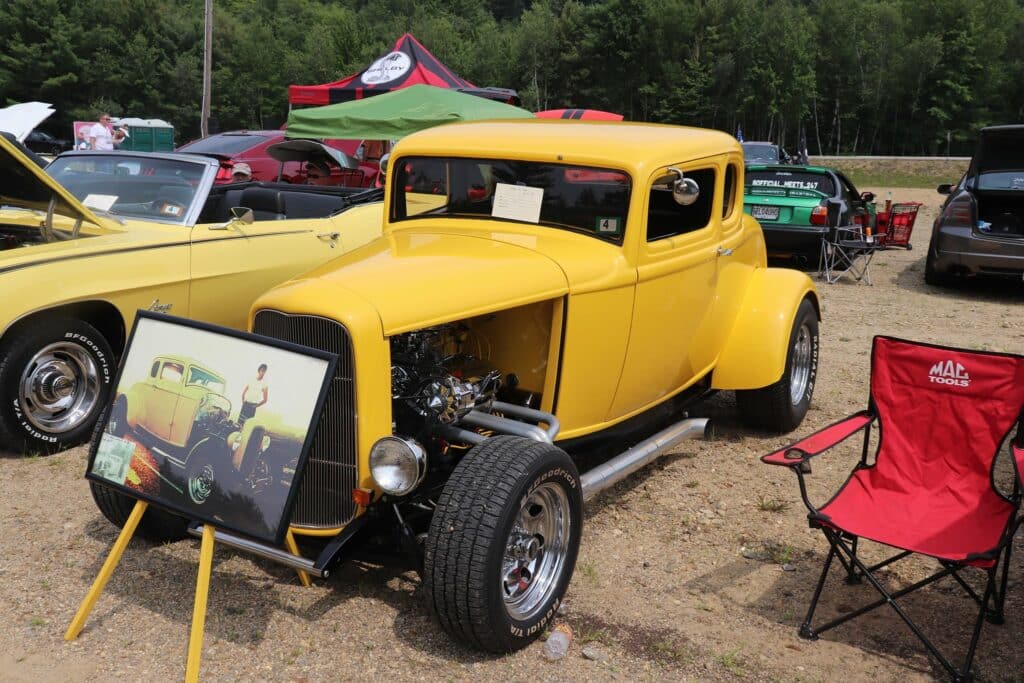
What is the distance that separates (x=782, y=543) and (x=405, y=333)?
2.07 metres

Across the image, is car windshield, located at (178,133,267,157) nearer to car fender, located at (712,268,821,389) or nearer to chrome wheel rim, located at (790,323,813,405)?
chrome wheel rim, located at (790,323,813,405)

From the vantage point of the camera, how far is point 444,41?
75.3m

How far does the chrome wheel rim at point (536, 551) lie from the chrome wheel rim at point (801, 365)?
275cm

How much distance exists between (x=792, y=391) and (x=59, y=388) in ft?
14.3

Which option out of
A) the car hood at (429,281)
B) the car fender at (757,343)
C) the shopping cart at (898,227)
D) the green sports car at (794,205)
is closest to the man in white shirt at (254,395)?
the car hood at (429,281)

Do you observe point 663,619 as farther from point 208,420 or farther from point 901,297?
point 901,297

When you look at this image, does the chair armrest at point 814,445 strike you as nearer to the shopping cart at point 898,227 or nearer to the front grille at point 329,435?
the front grille at point 329,435

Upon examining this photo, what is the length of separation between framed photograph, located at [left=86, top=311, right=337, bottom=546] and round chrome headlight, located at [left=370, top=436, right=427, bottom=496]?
276mm

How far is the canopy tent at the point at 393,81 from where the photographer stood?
17.7m

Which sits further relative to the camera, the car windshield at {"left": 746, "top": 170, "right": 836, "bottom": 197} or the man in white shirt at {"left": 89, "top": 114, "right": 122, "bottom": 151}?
the man in white shirt at {"left": 89, "top": 114, "right": 122, "bottom": 151}

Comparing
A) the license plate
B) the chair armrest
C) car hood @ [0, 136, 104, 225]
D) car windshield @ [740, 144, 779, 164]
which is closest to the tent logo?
car windshield @ [740, 144, 779, 164]

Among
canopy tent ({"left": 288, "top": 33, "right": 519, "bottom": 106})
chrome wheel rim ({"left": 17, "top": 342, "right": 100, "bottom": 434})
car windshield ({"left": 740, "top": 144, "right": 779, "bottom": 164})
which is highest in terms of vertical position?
canopy tent ({"left": 288, "top": 33, "right": 519, "bottom": 106})

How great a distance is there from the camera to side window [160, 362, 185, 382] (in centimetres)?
323

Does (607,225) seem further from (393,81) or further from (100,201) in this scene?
(393,81)
